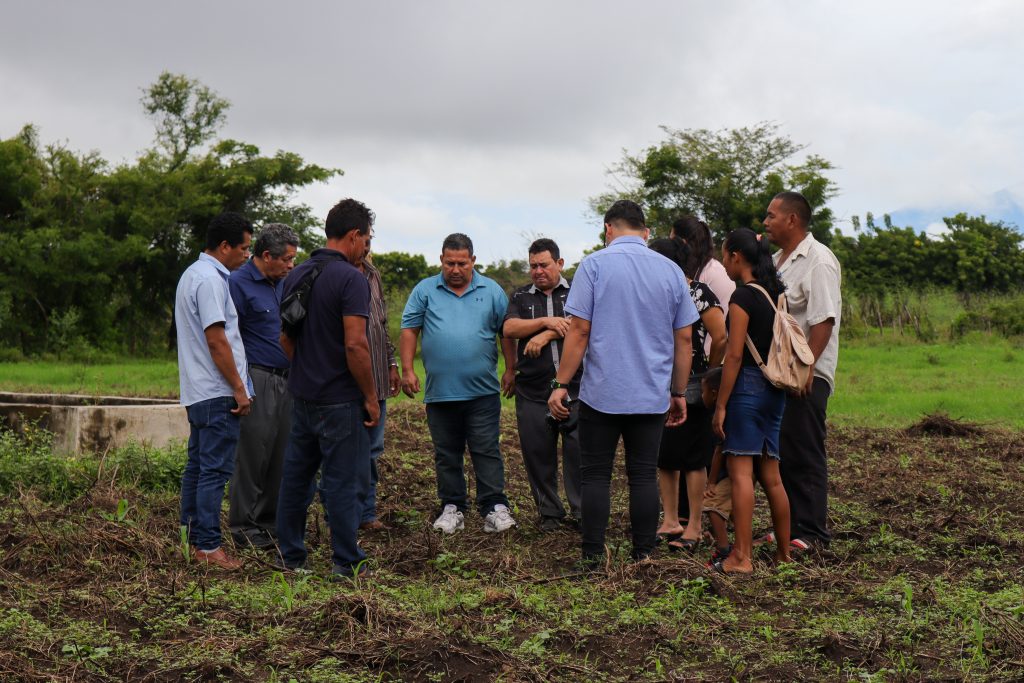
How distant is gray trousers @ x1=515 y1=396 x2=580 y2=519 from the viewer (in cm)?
705

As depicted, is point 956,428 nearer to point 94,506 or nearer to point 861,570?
point 861,570

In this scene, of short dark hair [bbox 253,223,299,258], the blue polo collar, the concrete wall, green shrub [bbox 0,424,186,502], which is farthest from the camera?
the concrete wall

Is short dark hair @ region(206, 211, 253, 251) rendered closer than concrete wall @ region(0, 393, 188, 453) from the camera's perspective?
Yes

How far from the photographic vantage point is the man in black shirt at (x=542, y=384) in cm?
698

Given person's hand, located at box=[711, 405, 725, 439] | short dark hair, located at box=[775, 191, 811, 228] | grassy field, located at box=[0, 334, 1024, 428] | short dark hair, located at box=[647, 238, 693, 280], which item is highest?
short dark hair, located at box=[775, 191, 811, 228]

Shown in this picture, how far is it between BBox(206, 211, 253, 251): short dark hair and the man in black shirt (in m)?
1.81

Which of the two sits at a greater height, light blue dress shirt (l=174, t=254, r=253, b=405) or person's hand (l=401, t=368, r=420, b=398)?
light blue dress shirt (l=174, t=254, r=253, b=405)

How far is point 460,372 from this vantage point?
23.0 feet

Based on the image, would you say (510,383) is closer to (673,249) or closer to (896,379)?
(673,249)

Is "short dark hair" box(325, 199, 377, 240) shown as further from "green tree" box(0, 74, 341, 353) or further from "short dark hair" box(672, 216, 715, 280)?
"green tree" box(0, 74, 341, 353)

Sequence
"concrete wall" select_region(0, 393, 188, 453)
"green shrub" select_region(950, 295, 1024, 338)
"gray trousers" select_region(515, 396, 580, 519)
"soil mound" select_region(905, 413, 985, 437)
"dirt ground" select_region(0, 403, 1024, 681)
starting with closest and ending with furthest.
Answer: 1. "dirt ground" select_region(0, 403, 1024, 681)
2. "gray trousers" select_region(515, 396, 580, 519)
3. "concrete wall" select_region(0, 393, 188, 453)
4. "soil mound" select_region(905, 413, 985, 437)
5. "green shrub" select_region(950, 295, 1024, 338)

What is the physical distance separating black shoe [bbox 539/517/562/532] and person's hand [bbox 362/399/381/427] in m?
1.90

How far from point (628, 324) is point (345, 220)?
1534 mm

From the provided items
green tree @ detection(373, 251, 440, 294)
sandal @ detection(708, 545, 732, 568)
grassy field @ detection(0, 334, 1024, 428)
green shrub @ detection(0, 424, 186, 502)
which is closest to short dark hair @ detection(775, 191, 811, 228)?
sandal @ detection(708, 545, 732, 568)
